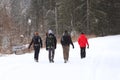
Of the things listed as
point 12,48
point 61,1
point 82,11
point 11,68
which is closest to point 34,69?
point 11,68

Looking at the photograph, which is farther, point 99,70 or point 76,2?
point 76,2

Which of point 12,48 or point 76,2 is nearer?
point 12,48

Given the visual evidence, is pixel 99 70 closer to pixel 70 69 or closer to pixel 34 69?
pixel 70 69

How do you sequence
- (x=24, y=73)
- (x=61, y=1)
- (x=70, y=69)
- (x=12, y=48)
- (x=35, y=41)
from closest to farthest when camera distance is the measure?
(x=24, y=73) → (x=70, y=69) → (x=35, y=41) → (x=12, y=48) → (x=61, y=1)

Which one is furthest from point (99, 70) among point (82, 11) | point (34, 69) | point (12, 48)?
point (82, 11)

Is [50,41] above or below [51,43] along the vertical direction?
above

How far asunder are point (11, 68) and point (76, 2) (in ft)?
131

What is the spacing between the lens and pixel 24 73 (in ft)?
53.2

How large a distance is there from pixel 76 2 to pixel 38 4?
73.8 feet

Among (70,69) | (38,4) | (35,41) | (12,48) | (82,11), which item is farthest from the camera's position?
(38,4)

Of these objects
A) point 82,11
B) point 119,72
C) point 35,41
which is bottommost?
point 119,72

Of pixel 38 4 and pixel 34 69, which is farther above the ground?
pixel 38 4

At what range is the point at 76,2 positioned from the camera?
187 ft

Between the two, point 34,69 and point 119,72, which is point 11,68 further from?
point 119,72
